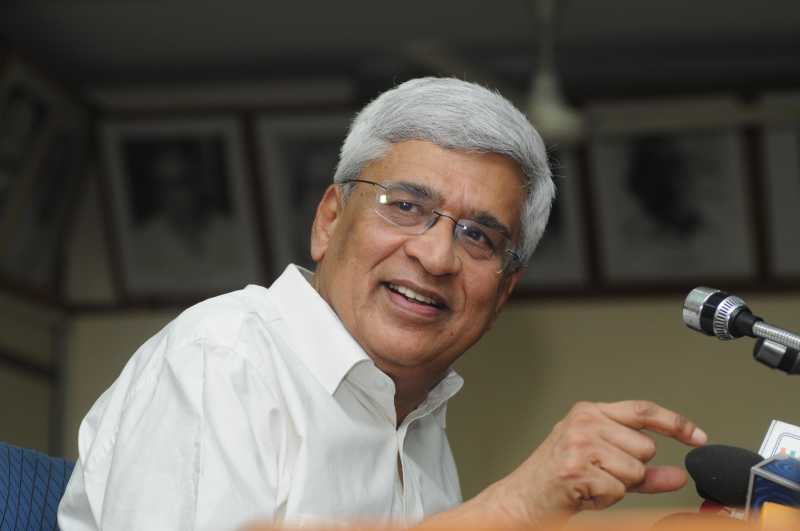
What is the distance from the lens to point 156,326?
5465 mm

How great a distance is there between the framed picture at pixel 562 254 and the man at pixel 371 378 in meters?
3.22

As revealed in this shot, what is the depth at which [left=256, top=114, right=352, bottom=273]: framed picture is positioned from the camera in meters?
5.28

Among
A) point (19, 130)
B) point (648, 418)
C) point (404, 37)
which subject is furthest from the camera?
point (404, 37)

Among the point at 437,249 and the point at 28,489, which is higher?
the point at 437,249

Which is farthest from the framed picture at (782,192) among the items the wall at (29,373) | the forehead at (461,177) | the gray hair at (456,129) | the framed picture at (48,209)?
the forehead at (461,177)

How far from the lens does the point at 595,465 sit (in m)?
1.24

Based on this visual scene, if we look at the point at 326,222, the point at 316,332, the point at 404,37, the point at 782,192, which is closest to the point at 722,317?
the point at 316,332

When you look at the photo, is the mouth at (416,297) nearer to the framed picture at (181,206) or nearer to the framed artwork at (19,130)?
the framed artwork at (19,130)

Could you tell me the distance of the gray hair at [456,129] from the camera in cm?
172

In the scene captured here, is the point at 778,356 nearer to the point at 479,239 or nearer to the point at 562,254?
the point at 479,239

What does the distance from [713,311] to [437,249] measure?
49cm

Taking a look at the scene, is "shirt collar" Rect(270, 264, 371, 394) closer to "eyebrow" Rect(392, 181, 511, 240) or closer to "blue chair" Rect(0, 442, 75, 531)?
"eyebrow" Rect(392, 181, 511, 240)

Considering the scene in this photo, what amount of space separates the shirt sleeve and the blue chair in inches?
2.1

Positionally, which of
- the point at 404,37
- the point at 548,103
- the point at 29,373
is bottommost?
the point at 29,373
